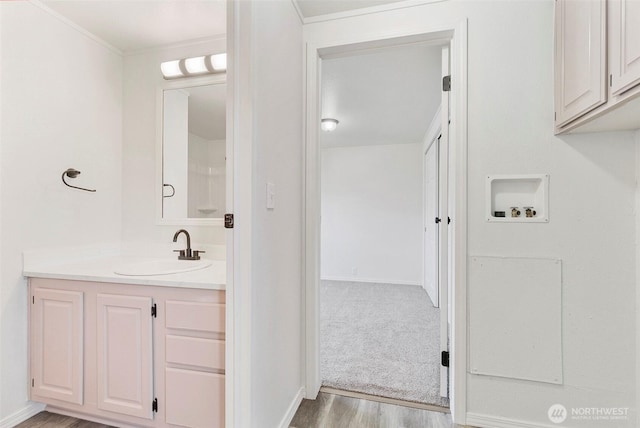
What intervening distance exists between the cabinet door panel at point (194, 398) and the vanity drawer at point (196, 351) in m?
0.05

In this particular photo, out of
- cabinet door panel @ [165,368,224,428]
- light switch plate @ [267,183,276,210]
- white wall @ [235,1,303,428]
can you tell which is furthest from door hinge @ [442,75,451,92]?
cabinet door panel @ [165,368,224,428]

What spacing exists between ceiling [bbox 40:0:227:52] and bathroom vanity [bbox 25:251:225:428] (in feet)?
5.00

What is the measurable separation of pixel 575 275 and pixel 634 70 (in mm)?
955

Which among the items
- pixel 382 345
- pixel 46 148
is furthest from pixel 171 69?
pixel 382 345

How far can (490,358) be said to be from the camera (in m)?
1.55

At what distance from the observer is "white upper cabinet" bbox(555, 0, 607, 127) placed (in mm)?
1145

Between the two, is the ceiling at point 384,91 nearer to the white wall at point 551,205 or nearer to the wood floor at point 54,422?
the white wall at point 551,205

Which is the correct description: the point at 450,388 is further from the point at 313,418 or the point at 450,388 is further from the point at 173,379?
the point at 173,379

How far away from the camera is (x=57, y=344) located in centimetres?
156

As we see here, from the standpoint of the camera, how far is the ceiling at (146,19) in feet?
5.57

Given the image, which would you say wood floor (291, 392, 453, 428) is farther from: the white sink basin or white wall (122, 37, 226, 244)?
white wall (122, 37, 226, 244)

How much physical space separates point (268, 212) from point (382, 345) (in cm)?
184

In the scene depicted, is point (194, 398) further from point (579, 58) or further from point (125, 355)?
point (579, 58)

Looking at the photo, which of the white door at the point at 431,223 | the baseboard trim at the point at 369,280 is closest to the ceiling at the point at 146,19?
the white door at the point at 431,223
